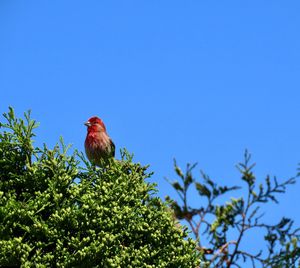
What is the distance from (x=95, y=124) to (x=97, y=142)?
0.68 m

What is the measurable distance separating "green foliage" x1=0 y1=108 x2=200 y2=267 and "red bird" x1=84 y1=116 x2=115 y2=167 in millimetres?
5055

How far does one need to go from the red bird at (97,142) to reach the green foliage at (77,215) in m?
5.06

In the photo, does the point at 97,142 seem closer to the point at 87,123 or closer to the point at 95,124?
the point at 95,124

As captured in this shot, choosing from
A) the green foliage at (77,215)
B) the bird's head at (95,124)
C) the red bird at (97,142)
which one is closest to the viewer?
the green foliage at (77,215)

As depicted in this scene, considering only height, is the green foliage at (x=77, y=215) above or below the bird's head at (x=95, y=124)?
below

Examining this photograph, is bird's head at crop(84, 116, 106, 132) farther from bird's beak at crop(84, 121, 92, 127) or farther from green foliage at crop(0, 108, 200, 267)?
green foliage at crop(0, 108, 200, 267)

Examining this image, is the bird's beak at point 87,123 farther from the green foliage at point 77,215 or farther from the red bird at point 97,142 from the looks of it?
the green foliage at point 77,215

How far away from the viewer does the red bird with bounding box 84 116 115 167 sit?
1912 centimetres

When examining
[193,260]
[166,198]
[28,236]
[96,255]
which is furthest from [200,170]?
[28,236]

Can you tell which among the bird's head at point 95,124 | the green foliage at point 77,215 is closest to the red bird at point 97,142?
the bird's head at point 95,124

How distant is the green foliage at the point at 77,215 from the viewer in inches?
491

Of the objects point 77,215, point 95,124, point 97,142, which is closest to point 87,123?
point 95,124

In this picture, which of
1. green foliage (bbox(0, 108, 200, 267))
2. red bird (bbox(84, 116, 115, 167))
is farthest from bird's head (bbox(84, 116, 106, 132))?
green foliage (bbox(0, 108, 200, 267))

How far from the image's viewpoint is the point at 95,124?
64.3 ft
